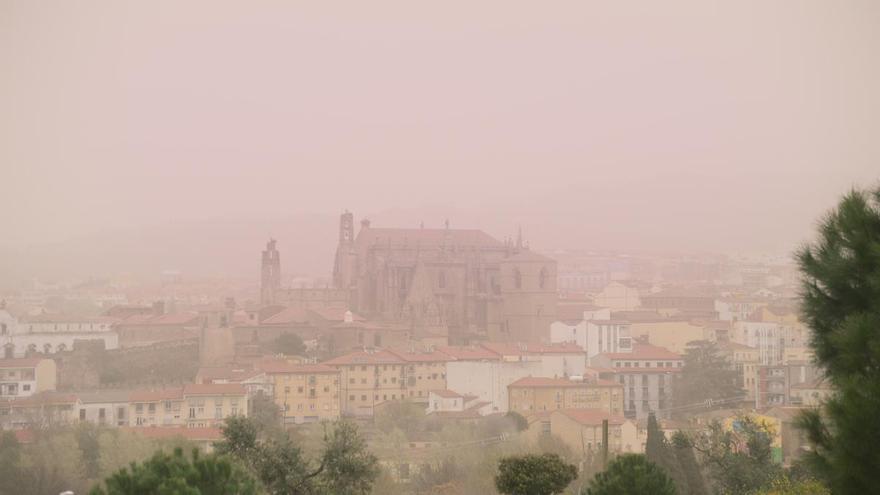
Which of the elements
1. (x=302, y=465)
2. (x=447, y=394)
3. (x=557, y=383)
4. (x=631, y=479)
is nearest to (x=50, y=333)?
(x=447, y=394)

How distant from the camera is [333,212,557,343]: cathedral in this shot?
48.0 meters

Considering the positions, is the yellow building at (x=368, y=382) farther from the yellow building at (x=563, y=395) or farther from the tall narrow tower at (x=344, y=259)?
the tall narrow tower at (x=344, y=259)

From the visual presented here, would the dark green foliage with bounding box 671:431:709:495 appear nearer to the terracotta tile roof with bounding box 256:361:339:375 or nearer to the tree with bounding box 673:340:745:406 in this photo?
the terracotta tile roof with bounding box 256:361:339:375

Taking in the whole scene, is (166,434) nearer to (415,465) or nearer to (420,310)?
(415,465)

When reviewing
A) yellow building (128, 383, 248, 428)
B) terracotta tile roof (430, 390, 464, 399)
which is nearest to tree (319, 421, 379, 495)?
yellow building (128, 383, 248, 428)

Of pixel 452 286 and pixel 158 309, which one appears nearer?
pixel 158 309

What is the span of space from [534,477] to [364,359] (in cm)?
2710

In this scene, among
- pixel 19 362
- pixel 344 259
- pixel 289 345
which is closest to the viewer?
pixel 19 362

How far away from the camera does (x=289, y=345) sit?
4281 cm

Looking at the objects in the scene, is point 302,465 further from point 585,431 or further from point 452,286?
point 452,286

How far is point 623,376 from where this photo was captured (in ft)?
134

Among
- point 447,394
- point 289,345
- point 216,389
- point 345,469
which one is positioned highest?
point 345,469

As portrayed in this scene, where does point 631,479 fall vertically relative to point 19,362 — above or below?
above

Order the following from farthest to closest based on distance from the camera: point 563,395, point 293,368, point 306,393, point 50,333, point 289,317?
point 289,317, point 50,333, point 293,368, point 563,395, point 306,393
